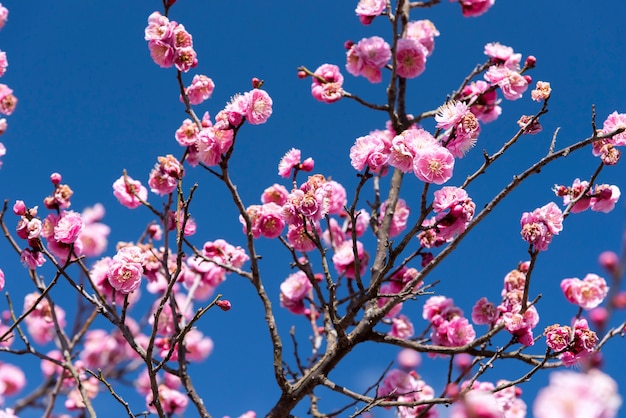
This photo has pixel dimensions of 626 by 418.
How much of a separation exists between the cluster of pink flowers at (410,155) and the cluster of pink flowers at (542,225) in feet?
1.87

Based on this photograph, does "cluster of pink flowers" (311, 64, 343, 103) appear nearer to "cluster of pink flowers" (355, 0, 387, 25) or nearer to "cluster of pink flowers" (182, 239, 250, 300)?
"cluster of pink flowers" (355, 0, 387, 25)

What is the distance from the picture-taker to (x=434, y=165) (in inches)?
94.9

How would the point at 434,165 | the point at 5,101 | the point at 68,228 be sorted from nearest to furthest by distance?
the point at 434,165
the point at 68,228
the point at 5,101

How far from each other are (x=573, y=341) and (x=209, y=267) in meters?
2.26

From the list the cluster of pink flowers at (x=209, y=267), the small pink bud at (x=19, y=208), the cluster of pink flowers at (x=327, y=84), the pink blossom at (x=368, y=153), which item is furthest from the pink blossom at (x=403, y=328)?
the small pink bud at (x=19, y=208)

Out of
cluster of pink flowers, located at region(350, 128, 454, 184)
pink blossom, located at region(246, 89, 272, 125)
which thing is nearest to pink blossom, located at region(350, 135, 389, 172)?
cluster of pink flowers, located at region(350, 128, 454, 184)

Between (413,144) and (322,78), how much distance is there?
126 cm

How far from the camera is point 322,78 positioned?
357 cm

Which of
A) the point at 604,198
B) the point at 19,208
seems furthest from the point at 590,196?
the point at 19,208

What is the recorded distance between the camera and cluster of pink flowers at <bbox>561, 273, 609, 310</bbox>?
122 inches

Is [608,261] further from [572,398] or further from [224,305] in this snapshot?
[224,305]

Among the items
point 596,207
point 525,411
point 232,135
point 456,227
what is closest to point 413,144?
point 456,227

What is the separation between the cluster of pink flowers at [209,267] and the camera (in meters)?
3.59

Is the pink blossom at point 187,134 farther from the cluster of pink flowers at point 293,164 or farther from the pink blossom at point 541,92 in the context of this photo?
the pink blossom at point 541,92
